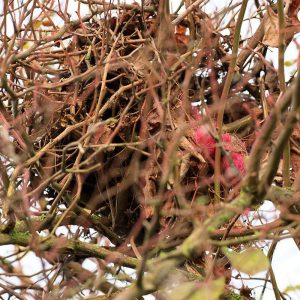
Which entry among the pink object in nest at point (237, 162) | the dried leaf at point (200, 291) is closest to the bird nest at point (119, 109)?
the pink object in nest at point (237, 162)

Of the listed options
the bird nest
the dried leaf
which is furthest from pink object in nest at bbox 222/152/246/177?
the dried leaf

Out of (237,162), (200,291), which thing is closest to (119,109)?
(237,162)

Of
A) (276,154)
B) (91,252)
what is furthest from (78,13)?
(276,154)

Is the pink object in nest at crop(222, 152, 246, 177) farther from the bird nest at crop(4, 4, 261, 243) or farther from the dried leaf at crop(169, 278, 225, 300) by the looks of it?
the dried leaf at crop(169, 278, 225, 300)

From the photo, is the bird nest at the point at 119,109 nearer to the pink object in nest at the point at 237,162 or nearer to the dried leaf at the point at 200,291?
the pink object in nest at the point at 237,162

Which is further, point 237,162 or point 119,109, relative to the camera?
point 119,109

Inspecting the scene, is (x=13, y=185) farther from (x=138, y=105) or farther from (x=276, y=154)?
(x=276, y=154)

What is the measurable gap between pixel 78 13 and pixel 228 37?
20.3 inches

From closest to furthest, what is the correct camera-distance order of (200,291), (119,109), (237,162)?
(200,291), (237,162), (119,109)

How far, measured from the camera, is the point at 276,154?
1206 millimetres

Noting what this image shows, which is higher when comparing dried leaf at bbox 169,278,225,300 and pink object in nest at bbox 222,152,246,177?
dried leaf at bbox 169,278,225,300

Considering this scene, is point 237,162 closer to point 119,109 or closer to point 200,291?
point 119,109

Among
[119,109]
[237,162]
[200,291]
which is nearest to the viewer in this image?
[200,291]

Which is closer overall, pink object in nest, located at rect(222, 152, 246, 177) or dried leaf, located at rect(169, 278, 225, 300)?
dried leaf, located at rect(169, 278, 225, 300)
